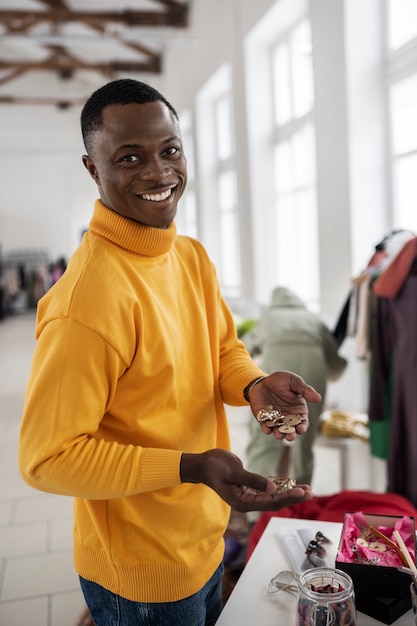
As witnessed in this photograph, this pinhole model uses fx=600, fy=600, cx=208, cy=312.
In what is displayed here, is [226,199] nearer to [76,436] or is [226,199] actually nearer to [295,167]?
[295,167]

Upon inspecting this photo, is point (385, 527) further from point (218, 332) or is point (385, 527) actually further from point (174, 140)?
point (174, 140)

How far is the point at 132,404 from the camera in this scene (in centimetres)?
101

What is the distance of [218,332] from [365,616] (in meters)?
0.58

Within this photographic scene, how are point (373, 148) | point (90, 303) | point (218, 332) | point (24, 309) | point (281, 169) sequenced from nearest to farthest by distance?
point (90, 303), point (218, 332), point (373, 148), point (281, 169), point (24, 309)

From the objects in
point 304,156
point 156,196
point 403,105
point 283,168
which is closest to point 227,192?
point 283,168

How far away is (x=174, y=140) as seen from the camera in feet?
3.38

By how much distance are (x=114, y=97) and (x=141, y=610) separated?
34.8 inches

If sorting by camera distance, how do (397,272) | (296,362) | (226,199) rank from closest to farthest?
(397,272), (296,362), (226,199)

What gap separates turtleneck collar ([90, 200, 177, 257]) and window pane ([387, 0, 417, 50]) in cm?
306

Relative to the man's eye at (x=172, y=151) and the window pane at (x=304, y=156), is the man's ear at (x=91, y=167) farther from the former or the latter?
the window pane at (x=304, y=156)

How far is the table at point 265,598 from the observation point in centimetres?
108

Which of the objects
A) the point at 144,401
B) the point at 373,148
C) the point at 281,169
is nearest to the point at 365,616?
the point at 144,401

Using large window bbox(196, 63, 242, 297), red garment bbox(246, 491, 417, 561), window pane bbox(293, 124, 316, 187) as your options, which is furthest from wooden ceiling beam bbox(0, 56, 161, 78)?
red garment bbox(246, 491, 417, 561)

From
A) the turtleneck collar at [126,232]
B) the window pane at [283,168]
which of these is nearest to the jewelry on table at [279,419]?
the turtleneck collar at [126,232]
